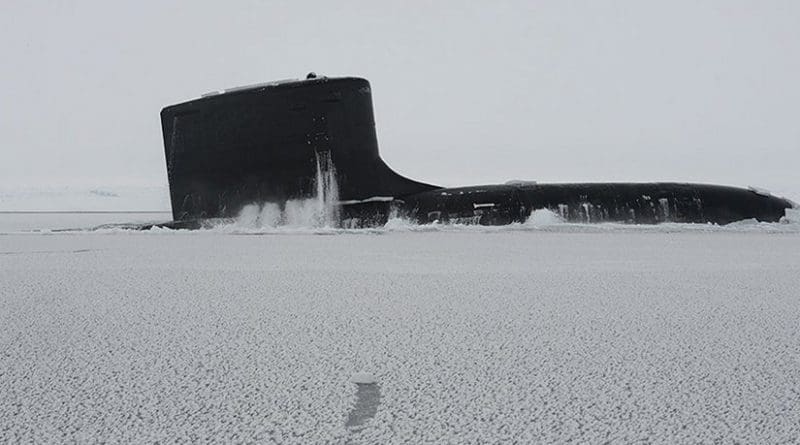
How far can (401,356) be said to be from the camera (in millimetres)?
1400

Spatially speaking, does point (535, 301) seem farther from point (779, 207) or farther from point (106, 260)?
point (779, 207)

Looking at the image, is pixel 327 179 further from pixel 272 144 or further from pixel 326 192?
pixel 272 144

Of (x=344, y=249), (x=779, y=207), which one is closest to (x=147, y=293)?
(x=344, y=249)

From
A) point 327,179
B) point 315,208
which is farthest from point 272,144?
point 315,208

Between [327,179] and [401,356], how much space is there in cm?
616

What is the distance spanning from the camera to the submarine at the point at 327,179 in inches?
292

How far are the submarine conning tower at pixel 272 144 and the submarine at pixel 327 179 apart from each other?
0.4 inches

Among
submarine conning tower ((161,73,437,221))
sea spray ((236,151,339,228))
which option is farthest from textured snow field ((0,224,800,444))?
submarine conning tower ((161,73,437,221))

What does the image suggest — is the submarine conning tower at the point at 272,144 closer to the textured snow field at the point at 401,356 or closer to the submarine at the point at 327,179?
the submarine at the point at 327,179

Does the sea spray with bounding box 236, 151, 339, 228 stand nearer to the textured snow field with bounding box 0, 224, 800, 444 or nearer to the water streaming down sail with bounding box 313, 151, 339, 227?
the water streaming down sail with bounding box 313, 151, 339, 227

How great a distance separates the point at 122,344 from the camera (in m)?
1.52

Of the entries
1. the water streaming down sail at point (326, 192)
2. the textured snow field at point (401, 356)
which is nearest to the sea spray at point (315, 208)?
the water streaming down sail at point (326, 192)

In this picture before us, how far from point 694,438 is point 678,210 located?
25.0 feet

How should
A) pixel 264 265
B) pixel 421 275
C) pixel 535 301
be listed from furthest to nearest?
pixel 264 265 → pixel 421 275 → pixel 535 301
